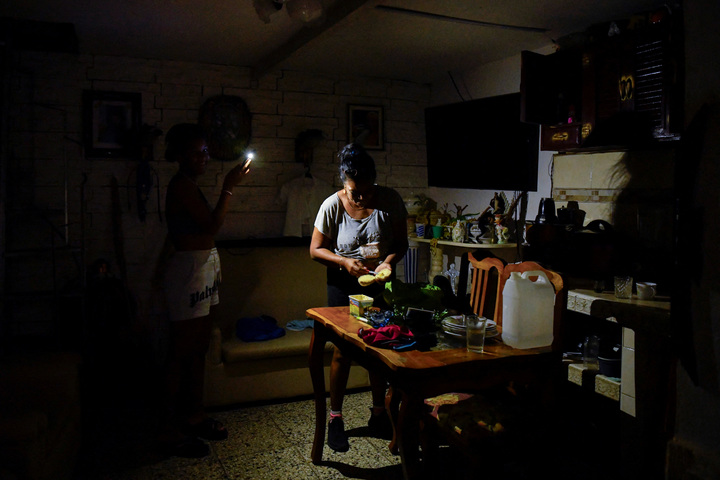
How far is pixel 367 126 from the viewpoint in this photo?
521 cm

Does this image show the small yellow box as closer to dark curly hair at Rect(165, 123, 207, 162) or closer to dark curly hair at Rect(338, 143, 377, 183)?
dark curly hair at Rect(338, 143, 377, 183)

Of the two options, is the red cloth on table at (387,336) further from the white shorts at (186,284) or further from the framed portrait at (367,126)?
the framed portrait at (367,126)

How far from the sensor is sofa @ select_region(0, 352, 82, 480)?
1.99 meters

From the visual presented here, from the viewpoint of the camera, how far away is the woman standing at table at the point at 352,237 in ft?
9.40

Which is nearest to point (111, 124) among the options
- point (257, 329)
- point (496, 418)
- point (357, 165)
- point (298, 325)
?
point (257, 329)

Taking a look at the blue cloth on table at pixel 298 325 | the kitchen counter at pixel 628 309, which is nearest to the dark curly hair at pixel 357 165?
the kitchen counter at pixel 628 309

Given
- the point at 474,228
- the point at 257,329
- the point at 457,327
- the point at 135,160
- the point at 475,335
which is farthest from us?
the point at 135,160

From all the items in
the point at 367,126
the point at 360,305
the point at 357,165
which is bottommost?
the point at 360,305

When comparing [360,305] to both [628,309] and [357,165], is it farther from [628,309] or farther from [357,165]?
[628,309]

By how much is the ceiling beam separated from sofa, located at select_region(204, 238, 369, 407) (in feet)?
4.72

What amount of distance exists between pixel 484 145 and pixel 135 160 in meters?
2.81

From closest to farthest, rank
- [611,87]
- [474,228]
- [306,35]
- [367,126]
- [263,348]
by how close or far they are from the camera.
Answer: [611,87], [306,35], [263,348], [474,228], [367,126]

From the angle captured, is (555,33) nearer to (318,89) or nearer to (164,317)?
(318,89)

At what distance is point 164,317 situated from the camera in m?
4.51
